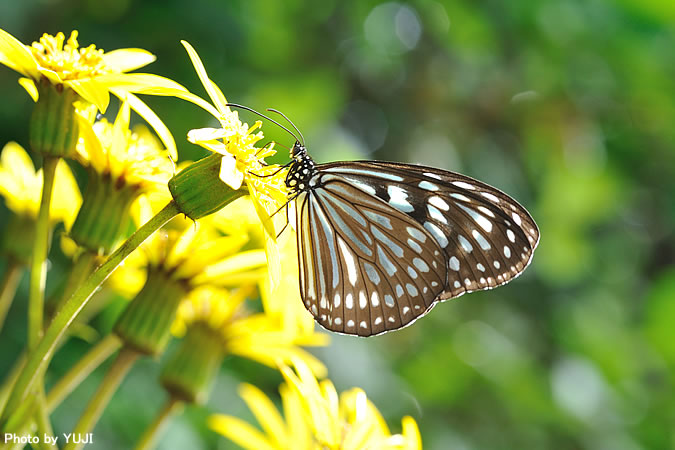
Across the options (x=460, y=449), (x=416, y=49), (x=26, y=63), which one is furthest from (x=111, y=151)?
(x=416, y=49)

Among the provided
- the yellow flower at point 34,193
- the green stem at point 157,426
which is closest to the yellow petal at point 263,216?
the green stem at point 157,426

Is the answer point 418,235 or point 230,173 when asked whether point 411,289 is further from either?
point 230,173

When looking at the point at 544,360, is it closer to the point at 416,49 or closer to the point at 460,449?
the point at 460,449

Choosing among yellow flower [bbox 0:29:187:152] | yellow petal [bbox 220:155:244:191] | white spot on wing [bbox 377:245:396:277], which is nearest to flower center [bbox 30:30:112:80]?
yellow flower [bbox 0:29:187:152]

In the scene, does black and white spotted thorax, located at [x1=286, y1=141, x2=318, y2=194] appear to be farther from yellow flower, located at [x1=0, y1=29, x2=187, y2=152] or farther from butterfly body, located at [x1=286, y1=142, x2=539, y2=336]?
yellow flower, located at [x1=0, y1=29, x2=187, y2=152]

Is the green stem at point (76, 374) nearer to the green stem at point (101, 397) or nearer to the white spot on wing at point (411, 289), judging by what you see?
the green stem at point (101, 397)

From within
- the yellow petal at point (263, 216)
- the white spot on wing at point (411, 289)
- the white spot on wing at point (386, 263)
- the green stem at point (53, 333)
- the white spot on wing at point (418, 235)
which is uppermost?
the white spot on wing at point (418, 235)
